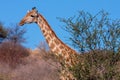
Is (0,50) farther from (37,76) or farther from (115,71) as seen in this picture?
(115,71)

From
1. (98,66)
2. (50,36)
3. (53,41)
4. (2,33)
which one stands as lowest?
(98,66)

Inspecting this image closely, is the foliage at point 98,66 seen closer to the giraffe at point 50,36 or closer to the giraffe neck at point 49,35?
the giraffe at point 50,36

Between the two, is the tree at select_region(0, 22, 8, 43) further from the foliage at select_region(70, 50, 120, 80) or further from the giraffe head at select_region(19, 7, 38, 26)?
the foliage at select_region(70, 50, 120, 80)

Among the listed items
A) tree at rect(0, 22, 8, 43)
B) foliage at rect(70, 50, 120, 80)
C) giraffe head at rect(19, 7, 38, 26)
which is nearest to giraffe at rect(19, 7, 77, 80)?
giraffe head at rect(19, 7, 38, 26)

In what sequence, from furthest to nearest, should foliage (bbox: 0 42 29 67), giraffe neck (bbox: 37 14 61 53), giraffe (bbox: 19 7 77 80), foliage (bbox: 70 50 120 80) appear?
foliage (bbox: 0 42 29 67)
giraffe neck (bbox: 37 14 61 53)
giraffe (bbox: 19 7 77 80)
foliage (bbox: 70 50 120 80)

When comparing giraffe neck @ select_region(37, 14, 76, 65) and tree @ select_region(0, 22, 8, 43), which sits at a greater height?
tree @ select_region(0, 22, 8, 43)

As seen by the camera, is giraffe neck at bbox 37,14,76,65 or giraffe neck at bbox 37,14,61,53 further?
giraffe neck at bbox 37,14,61,53

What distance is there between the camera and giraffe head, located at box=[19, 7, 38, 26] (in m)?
13.6

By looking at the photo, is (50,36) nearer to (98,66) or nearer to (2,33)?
(98,66)

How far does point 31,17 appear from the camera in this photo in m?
13.8

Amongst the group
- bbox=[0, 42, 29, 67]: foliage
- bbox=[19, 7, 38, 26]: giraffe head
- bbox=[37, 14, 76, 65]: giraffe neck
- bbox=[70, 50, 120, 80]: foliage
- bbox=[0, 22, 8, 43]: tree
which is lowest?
bbox=[70, 50, 120, 80]: foliage

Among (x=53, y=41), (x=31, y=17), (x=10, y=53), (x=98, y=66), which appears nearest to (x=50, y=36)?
(x=53, y=41)

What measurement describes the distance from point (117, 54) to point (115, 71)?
1.15ft

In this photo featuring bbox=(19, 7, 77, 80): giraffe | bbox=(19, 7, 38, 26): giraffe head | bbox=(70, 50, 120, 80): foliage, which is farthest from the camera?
bbox=(19, 7, 38, 26): giraffe head
